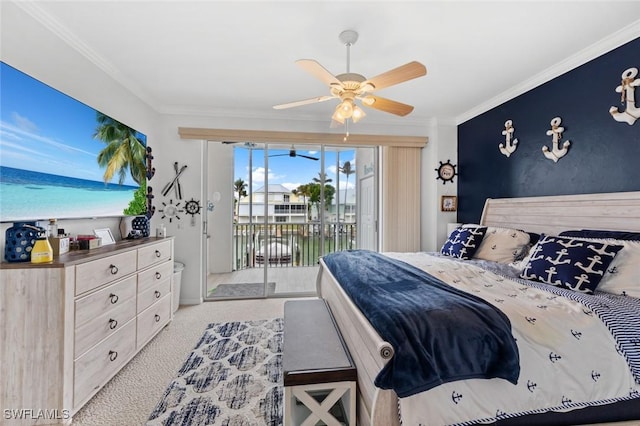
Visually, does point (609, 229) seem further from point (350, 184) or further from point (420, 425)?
point (350, 184)

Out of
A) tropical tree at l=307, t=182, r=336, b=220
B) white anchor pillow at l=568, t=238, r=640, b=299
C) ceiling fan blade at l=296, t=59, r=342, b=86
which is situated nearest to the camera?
white anchor pillow at l=568, t=238, r=640, b=299

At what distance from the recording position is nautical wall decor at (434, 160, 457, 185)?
411 centimetres

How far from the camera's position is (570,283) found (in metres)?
1.77

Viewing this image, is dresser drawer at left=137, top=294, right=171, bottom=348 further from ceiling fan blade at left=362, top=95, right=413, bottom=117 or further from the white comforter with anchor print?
ceiling fan blade at left=362, top=95, right=413, bottom=117

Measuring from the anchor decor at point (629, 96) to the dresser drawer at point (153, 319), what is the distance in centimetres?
422

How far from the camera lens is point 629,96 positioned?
6.85 feet

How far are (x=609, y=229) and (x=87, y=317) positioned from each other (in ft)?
12.4

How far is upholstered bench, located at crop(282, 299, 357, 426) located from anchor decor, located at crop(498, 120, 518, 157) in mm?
2902

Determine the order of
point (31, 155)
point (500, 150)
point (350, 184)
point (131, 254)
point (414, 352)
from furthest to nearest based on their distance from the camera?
point (350, 184), point (500, 150), point (131, 254), point (31, 155), point (414, 352)

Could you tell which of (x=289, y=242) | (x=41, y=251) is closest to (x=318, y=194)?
(x=289, y=242)

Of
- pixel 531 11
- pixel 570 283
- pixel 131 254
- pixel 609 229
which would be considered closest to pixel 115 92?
pixel 131 254

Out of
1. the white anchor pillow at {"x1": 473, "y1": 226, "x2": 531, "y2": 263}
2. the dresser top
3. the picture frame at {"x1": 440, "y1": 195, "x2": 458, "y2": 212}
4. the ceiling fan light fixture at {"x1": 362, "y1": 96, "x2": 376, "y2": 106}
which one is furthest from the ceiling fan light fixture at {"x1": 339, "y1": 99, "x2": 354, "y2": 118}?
the picture frame at {"x1": 440, "y1": 195, "x2": 458, "y2": 212}

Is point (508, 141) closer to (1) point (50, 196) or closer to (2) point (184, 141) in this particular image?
(2) point (184, 141)

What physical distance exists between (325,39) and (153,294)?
2727 mm
